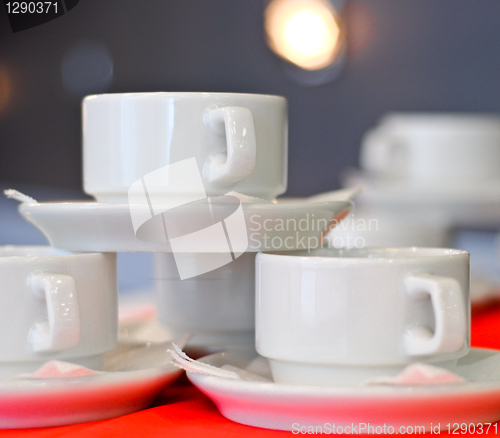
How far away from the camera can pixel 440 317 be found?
1.45ft

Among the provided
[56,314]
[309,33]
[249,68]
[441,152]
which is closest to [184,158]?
[56,314]

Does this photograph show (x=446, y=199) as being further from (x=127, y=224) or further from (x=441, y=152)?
(x=127, y=224)

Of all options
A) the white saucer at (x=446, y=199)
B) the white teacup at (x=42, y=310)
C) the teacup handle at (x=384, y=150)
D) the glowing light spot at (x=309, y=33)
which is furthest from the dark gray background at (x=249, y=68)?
the white teacup at (x=42, y=310)

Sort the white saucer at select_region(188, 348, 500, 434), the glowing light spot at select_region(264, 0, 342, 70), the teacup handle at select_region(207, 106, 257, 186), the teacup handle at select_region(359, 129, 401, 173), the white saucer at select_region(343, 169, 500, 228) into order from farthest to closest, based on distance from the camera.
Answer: the glowing light spot at select_region(264, 0, 342, 70), the teacup handle at select_region(359, 129, 401, 173), the white saucer at select_region(343, 169, 500, 228), the teacup handle at select_region(207, 106, 257, 186), the white saucer at select_region(188, 348, 500, 434)

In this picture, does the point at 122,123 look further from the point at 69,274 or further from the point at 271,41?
the point at 271,41

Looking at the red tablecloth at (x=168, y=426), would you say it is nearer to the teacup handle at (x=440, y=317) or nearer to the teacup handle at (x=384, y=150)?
the teacup handle at (x=440, y=317)

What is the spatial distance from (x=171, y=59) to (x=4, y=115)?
705 millimetres

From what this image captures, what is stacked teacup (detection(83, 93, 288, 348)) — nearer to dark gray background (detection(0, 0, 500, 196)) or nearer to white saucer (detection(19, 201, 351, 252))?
white saucer (detection(19, 201, 351, 252))

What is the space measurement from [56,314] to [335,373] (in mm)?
205

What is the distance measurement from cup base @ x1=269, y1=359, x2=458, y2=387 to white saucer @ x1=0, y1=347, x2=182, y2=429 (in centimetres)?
10

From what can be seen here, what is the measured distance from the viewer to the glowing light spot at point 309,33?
2742 millimetres

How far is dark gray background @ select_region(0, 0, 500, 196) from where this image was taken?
7.95 feet

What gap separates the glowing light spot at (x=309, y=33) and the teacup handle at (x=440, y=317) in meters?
2.39

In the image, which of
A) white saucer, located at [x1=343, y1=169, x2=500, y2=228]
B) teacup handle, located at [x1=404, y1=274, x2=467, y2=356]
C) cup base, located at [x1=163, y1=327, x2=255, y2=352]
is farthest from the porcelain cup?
white saucer, located at [x1=343, y1=169, x2=500, y2=228]
